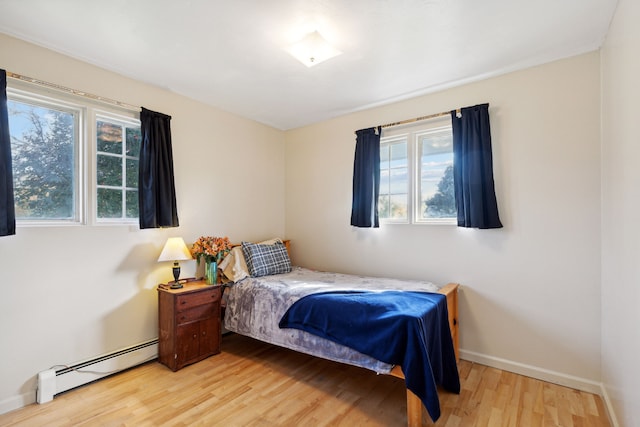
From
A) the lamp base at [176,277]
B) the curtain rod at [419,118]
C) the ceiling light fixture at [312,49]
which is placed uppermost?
the ceiling light fixture at [312,49]

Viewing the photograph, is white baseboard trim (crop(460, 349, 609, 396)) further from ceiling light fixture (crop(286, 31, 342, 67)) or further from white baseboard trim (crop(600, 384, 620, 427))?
ceiling light fixture (crop(286, 31, 342, 67))

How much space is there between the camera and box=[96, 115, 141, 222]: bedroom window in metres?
2.54

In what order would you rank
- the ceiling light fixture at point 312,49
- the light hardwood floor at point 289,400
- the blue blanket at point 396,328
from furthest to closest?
1. the ceiling light fixture at point 312,49
2. the light hardwood floor at point 289,400
3. the blue blanket at point 396,328

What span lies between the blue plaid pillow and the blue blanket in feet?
2.75

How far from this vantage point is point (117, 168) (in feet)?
8.71

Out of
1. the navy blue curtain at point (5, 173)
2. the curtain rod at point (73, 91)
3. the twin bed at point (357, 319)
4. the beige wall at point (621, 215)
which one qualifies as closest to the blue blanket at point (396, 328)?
the twin bed at point (357, 319)

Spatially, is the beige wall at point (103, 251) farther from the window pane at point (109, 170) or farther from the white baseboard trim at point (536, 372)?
the white baseboard trim at point (536, 372)

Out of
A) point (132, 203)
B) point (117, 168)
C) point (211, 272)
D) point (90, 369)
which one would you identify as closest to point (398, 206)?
point (211, 272)

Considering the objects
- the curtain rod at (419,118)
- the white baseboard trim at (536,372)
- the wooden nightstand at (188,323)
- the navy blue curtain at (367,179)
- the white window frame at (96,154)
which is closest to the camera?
the white baseboard trim at (536,372)

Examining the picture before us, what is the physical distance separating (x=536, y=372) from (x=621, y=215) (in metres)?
1.47

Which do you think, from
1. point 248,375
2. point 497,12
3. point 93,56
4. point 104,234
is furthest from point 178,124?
point 497,12

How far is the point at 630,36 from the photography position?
1560 millimetres

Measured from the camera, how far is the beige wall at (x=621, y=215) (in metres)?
1.47

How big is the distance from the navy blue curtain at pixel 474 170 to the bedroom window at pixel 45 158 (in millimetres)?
3254
